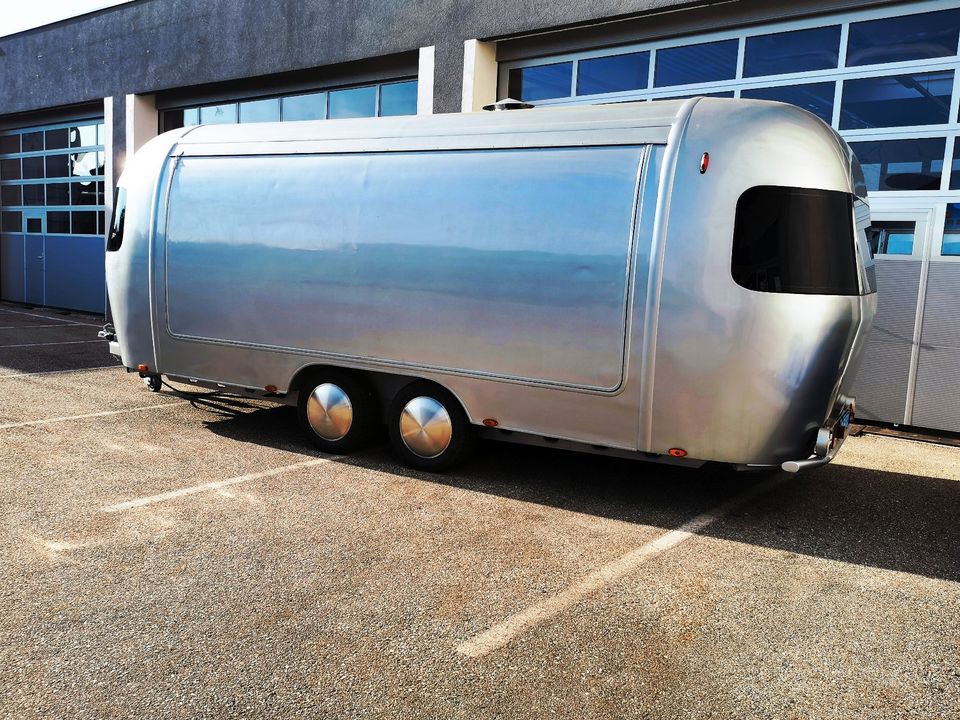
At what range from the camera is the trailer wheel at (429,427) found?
586 centimetres

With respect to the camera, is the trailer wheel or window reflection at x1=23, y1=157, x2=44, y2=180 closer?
the trailer wheel

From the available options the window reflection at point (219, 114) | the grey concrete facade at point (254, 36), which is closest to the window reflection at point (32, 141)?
the grey concrete facade at point (254, 36)

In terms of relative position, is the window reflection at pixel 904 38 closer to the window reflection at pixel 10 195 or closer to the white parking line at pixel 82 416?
the white parking line at pixel 82 416

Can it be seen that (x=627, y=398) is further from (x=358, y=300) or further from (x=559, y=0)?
(x=559, y=0)

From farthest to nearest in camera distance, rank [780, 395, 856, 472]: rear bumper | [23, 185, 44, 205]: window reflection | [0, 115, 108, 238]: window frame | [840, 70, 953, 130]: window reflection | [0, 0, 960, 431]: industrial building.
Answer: [23, 185, 44, 205]: window reflection → [0, 115, 108, 238]: window frame → [0, 0, 960, 431]: industrial building → [840, 70, 953, 130]: window reflection → [780, 395, 856, 472]: rear bumper

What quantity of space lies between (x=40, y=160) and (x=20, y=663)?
17.7 meters

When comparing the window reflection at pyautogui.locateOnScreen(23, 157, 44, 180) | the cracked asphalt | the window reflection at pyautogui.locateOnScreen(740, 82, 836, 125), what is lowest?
the cracked asphalt

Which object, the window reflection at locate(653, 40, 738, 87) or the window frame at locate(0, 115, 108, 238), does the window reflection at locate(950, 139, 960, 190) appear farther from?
the window frame at locate(0, 115, 108, 238)

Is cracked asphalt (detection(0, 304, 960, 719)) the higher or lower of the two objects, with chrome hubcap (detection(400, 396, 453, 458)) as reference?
lower

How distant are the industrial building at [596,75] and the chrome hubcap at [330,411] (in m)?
4.36

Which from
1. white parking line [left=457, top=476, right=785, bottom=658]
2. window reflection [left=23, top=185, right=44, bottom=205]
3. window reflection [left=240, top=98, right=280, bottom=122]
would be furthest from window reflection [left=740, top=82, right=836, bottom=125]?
window reflection [left=23, top=185, right=44, bottom=205]

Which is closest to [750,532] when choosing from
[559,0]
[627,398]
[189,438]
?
[627,398]

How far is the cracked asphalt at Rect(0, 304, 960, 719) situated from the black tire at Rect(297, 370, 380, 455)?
0.19 metres

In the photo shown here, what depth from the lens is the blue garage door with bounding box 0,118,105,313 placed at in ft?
53.9
